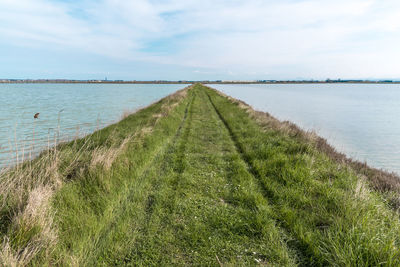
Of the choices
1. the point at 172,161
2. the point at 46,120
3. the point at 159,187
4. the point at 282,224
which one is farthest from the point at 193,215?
the point at 46,120

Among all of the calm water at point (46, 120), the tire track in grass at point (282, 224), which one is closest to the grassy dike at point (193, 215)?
the tire track in grass at point (282, 224)

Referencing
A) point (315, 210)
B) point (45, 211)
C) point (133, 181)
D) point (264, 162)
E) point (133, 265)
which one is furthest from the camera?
point (264, 162)

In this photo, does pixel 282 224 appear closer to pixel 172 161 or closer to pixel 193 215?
pixel 193 215

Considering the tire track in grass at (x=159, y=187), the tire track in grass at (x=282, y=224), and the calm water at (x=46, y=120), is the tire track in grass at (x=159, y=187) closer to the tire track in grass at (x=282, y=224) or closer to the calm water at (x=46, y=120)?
the tire track in grass at (x=282, y=224)

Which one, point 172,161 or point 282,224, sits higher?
point 172,161

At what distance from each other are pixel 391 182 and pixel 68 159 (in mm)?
10094

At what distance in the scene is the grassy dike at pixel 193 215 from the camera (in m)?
3.08

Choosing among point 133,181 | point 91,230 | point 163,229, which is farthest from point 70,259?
point 133,181

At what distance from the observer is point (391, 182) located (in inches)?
238

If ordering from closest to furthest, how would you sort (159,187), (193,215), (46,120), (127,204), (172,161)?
(193,215)
(127,204)
(159,187)
(172,161)
(46,120)

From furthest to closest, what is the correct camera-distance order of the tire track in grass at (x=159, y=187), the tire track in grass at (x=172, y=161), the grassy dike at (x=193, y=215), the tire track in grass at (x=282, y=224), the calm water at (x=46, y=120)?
the calm water at (x=46, y=120) < the tire track in grass at (x=172, y=161) < the tire track in grass at (x=159, y=187) < the tire track in grass at (x=282, y=224) < the grassy dike at (x=193, y=215)

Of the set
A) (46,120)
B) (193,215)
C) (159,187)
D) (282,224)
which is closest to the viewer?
(282,224)

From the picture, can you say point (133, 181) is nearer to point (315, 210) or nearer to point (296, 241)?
point (296, 241)

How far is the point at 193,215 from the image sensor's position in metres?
4.39
